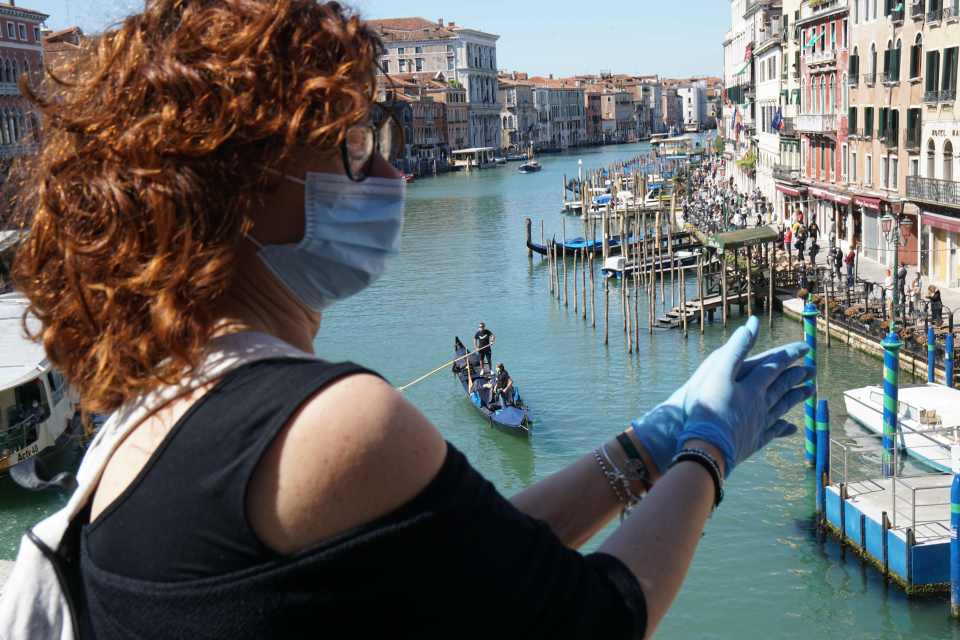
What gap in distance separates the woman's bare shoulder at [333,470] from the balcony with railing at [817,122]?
20050 millimetres

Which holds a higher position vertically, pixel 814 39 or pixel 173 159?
pixel 814 39

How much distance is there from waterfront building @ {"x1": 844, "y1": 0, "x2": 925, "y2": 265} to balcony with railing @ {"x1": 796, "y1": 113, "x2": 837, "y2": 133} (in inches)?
25.7

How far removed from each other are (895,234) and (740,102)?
2542 cm

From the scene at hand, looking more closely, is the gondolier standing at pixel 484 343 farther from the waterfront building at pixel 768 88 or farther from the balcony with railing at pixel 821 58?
the waterfront building at pixel 768 88

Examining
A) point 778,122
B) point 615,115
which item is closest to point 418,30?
point 615,115

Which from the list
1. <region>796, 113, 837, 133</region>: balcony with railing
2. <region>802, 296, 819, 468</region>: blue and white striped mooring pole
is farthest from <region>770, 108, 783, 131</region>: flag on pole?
<region>802, 296, 819, 468</region>: blue and white striped mooring pole

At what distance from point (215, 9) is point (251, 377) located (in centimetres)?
26

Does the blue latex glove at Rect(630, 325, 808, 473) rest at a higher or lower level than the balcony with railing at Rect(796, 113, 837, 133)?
higher

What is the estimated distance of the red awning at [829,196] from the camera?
18484 millimetres

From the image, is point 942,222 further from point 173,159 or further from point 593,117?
point 593,117

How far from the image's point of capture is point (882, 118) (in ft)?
54.8

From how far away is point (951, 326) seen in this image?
420 inches

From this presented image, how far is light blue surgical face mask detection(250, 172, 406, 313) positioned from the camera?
0.78 metres

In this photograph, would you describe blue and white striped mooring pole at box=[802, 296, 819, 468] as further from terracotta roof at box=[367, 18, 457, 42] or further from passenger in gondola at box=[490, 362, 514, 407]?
terracotta roof at box=[367, 18, 457, 42]
